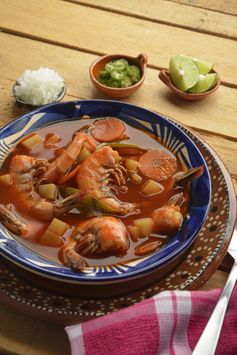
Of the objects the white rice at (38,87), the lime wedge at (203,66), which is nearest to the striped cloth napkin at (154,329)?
the white rice at (38,87)

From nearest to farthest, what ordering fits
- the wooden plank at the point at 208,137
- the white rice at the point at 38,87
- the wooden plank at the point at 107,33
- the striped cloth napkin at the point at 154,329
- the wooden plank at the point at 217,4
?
the striped cloth napkin at the point at 154,329 → the wooden plank at the point at 208,137 → the white rice at the point at 38,87 → the wooden plank at the point at 107,33 → the wooden plank at the point at 217,4

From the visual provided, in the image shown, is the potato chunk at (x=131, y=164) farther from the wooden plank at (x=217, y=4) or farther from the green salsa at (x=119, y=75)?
the wooden plank at (x=217, y=4)

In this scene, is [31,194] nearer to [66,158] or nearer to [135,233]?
[66,158]

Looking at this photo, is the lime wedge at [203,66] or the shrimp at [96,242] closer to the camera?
the shrimp at [96,242]

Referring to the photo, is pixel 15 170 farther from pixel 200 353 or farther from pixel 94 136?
pixel 200 353

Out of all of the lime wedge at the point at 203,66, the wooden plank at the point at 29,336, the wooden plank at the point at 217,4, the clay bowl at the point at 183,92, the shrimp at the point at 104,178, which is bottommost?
the wooden plank at the point at 29,336

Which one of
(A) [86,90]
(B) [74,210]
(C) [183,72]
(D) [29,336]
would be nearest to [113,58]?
(A) [86,90]

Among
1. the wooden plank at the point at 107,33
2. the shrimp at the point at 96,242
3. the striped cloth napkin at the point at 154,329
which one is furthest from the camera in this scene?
the wooden plank at the point at 107,33
